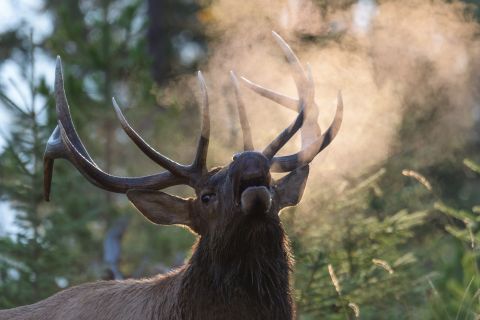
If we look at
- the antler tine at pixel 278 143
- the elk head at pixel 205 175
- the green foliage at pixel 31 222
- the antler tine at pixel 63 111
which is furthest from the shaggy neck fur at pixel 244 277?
the green foliage at pixel 31 222

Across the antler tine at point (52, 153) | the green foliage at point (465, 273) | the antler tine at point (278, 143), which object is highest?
the antler tine at point (52, 153)

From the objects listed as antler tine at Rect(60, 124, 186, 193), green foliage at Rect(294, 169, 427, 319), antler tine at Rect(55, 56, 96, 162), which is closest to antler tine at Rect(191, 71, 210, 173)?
antler tine at Rect(60, 124, 186, 193)

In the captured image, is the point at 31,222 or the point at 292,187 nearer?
the point at 292,187

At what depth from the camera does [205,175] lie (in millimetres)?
6309

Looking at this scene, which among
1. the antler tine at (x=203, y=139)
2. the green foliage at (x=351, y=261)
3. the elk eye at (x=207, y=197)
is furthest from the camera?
the green foliage at (x=351, y=261)

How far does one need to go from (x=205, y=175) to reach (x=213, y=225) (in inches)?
15.0

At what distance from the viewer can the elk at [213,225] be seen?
5824 mm

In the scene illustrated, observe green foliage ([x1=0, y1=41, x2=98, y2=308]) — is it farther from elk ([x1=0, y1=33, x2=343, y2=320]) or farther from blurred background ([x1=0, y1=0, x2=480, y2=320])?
elk ([x1=0, y1=33, x2=343, y2=320])

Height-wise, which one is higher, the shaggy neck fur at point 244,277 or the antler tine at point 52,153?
the antler tine at point 52,153

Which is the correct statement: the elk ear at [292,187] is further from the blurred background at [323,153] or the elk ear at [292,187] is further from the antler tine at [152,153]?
the blurred background at [323,153]

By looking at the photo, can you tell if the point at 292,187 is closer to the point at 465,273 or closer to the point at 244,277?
the point at 244,277

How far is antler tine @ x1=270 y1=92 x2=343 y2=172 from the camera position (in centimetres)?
652

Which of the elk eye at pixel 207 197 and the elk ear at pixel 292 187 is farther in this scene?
the elk ear at pixel 292 187

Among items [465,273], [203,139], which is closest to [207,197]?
[203,139]
